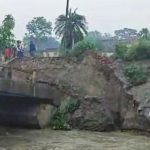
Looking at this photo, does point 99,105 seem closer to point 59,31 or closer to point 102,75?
point 102,75

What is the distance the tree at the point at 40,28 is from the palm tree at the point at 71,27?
2337 centimetres

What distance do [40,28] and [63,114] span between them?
45.0 m

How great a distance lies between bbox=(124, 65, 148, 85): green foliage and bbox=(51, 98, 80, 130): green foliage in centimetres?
403

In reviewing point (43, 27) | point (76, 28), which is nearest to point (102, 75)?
point (76, 28)

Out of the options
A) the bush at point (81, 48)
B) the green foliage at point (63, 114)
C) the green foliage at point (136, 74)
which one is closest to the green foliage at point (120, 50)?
the bush at point (81, 48)

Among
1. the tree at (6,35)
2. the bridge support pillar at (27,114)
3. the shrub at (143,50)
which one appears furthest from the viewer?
the shrub at (143,50)

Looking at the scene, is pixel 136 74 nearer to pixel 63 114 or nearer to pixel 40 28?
pixel 63 114

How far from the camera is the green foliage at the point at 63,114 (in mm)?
29359

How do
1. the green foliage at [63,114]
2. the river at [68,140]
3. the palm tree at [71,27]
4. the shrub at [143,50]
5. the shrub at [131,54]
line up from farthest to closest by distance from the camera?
the palm tree at [71,27] < the shrub at [131,54] < the shrub at [143,50] < the green foliage at [63,114] < the river at [68,140]

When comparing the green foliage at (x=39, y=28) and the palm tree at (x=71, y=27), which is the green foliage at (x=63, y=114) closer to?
the palm tree at (x=71, y=27)

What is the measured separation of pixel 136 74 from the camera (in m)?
31.9

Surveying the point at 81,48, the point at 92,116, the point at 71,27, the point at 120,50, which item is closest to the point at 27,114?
the point at 92,116

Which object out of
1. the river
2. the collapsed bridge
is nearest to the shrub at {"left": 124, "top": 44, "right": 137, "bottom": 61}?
the collapsed bridge

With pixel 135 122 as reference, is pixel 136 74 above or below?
above
